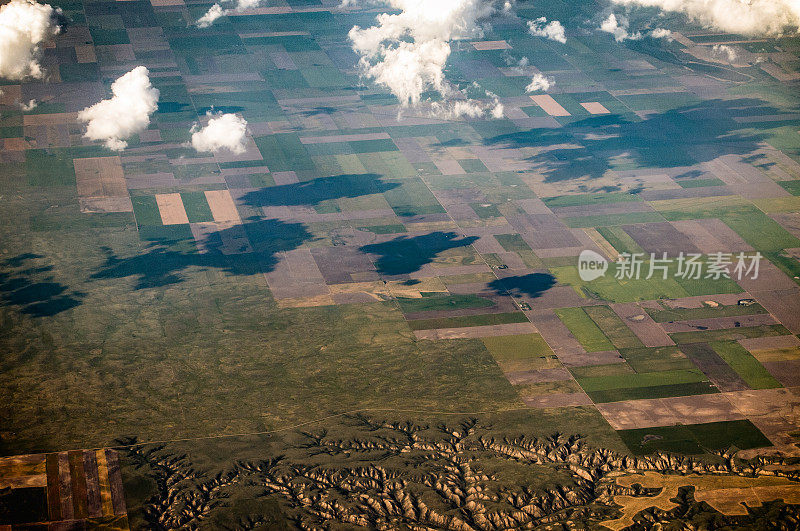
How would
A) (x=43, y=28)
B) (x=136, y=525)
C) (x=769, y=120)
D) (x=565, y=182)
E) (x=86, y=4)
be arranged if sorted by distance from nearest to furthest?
(x=136, y=525), (x=565, y=182), (x=769, y=120), (x=43, y=28), (x=86, y=4)

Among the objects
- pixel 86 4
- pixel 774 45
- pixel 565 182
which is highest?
pixel 774 45

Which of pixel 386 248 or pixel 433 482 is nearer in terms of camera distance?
pixel 433 482

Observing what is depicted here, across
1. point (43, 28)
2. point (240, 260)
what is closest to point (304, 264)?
point (240, 260)

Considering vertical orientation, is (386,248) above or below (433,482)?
below

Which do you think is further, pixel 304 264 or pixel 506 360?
pixel 304 264

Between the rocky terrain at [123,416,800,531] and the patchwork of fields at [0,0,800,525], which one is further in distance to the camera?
the patchwork of fields at [0,0,800,525]

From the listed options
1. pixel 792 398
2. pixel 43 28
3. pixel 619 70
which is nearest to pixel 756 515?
pixel 792 398

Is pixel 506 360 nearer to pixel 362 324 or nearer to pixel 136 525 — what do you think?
pixel 362 324

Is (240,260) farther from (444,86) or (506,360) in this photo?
(444,86)

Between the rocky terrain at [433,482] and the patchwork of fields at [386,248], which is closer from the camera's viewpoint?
the rocky terrain at [433,482]

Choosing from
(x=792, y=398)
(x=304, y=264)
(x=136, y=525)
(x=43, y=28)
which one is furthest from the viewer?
(x=43, y=28)

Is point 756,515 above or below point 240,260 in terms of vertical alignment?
above
